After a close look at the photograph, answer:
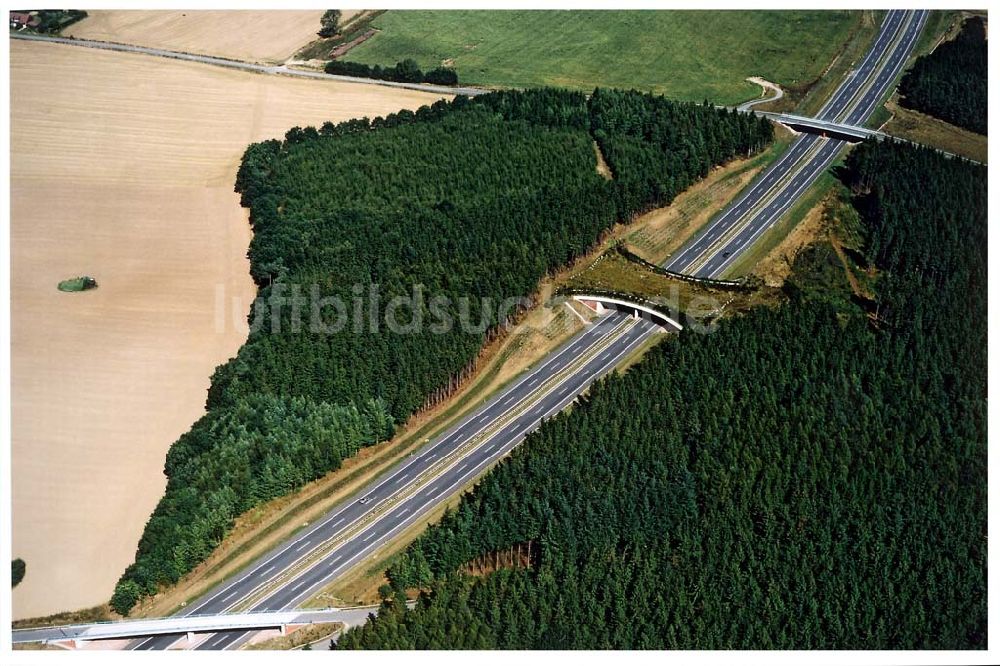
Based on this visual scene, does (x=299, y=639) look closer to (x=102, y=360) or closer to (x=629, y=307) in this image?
(x=102, y=360)

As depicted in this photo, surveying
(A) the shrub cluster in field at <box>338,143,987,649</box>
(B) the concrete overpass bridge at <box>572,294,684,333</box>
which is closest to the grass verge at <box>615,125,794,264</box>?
(B) the concrete overpass bridge at <box>572,294,684,333</box>

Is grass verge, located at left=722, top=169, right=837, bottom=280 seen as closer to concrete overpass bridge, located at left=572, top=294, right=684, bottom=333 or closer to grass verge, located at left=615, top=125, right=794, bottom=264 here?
grass verge, located at left=615, top=125, right=794, bottom=264

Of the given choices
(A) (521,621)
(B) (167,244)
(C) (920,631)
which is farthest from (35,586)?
(C) (920,631)

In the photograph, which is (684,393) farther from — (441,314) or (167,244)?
(167,244)

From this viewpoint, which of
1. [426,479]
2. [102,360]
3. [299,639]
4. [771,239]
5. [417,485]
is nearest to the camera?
[299,639]

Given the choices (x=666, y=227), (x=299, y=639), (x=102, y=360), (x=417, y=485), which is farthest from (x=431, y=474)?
(x=666, y=227)

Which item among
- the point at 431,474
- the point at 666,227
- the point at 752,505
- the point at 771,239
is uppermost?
the point at 666,227

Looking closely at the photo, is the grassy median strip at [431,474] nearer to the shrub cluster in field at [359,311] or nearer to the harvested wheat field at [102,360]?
the shrub cluster in field at [359,311]
